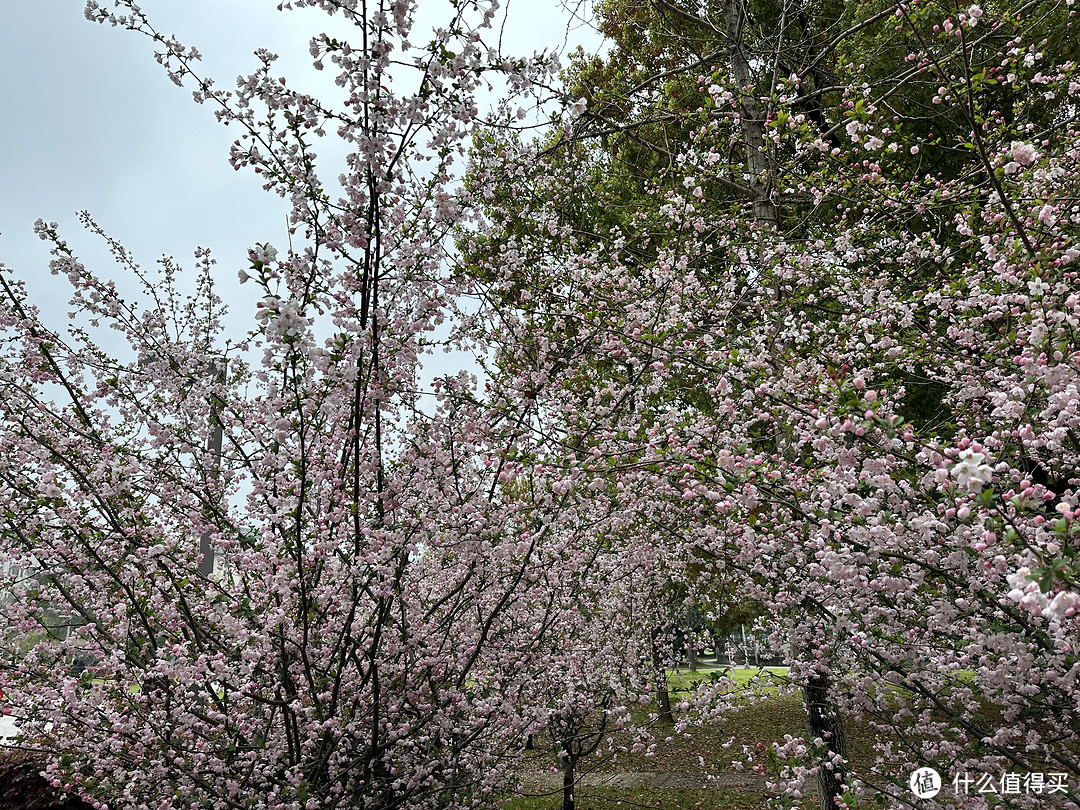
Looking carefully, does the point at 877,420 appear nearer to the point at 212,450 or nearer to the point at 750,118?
the point at 212,450

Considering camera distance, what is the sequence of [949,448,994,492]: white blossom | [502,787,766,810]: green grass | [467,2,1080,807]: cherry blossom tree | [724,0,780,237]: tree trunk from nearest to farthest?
[949,448,994,492]: white blossom < [467,2,1080,807]: cherry blossom tree < [724,0,780,237]: tree trunk < [502,787,766,810]: green grass

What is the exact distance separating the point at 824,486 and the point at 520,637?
333 cm

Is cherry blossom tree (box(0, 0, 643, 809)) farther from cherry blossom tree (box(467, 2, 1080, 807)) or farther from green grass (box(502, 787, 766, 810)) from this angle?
green grass (box(502, 787, 766, 810))

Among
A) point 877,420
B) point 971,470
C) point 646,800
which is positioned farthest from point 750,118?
point 646,800

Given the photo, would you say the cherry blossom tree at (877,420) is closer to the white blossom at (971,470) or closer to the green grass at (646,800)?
the white blossom at (971,470)

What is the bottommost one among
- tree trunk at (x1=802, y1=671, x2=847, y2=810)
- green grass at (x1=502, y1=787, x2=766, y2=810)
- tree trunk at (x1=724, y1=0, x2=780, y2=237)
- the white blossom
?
green grass at (x1=502, y1=787, x2=766, y2=810)

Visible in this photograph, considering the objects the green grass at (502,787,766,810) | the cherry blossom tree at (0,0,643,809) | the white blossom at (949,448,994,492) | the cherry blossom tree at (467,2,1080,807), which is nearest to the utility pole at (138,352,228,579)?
the cherry blossom tree at (0,0,643,809)

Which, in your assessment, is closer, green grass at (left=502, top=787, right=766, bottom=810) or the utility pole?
the utility pole

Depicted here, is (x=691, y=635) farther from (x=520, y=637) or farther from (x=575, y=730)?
(x=520, y=637)

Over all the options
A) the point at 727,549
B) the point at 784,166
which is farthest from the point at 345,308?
the point at 784,166

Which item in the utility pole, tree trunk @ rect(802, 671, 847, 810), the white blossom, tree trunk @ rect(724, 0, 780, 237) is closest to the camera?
the white blossom

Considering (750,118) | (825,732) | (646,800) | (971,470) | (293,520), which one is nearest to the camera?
(971,470)

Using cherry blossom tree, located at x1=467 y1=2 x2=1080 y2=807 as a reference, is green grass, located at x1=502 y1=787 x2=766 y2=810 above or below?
below

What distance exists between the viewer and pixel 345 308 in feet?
10.6
